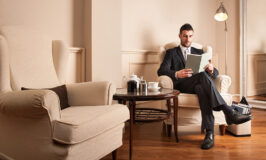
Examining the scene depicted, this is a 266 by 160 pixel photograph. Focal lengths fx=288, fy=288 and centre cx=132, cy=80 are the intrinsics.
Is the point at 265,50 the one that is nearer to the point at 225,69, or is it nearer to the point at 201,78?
the point at 225,69

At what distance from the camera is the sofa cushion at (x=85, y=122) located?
1.48 m

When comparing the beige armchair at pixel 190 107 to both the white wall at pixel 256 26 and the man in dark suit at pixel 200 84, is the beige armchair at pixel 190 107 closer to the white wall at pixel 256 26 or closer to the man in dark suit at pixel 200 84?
the man in dark suit at pixel 200 84

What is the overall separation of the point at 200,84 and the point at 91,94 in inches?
41.4

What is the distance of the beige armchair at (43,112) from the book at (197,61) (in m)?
0.98

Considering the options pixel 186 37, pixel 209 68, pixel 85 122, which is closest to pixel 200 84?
pixel 209 68

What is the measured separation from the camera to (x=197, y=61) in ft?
8.91

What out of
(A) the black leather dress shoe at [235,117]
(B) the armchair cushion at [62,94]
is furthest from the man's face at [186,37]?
(B) the armchair cushion at [62,94]

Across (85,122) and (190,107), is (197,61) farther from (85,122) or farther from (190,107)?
(85,122)

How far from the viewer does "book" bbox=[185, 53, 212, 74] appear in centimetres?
271

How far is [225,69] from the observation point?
14.6ft

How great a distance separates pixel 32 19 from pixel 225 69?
3.04 m

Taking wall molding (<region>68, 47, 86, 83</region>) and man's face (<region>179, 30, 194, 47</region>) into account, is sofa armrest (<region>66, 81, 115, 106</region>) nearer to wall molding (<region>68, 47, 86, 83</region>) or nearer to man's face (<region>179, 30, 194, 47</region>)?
wall molding (<region>68, 47, 86, 83</region>)

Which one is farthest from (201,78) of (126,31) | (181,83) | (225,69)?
(225,69)

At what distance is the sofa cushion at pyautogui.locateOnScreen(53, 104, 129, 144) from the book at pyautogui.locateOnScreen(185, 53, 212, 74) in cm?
104
